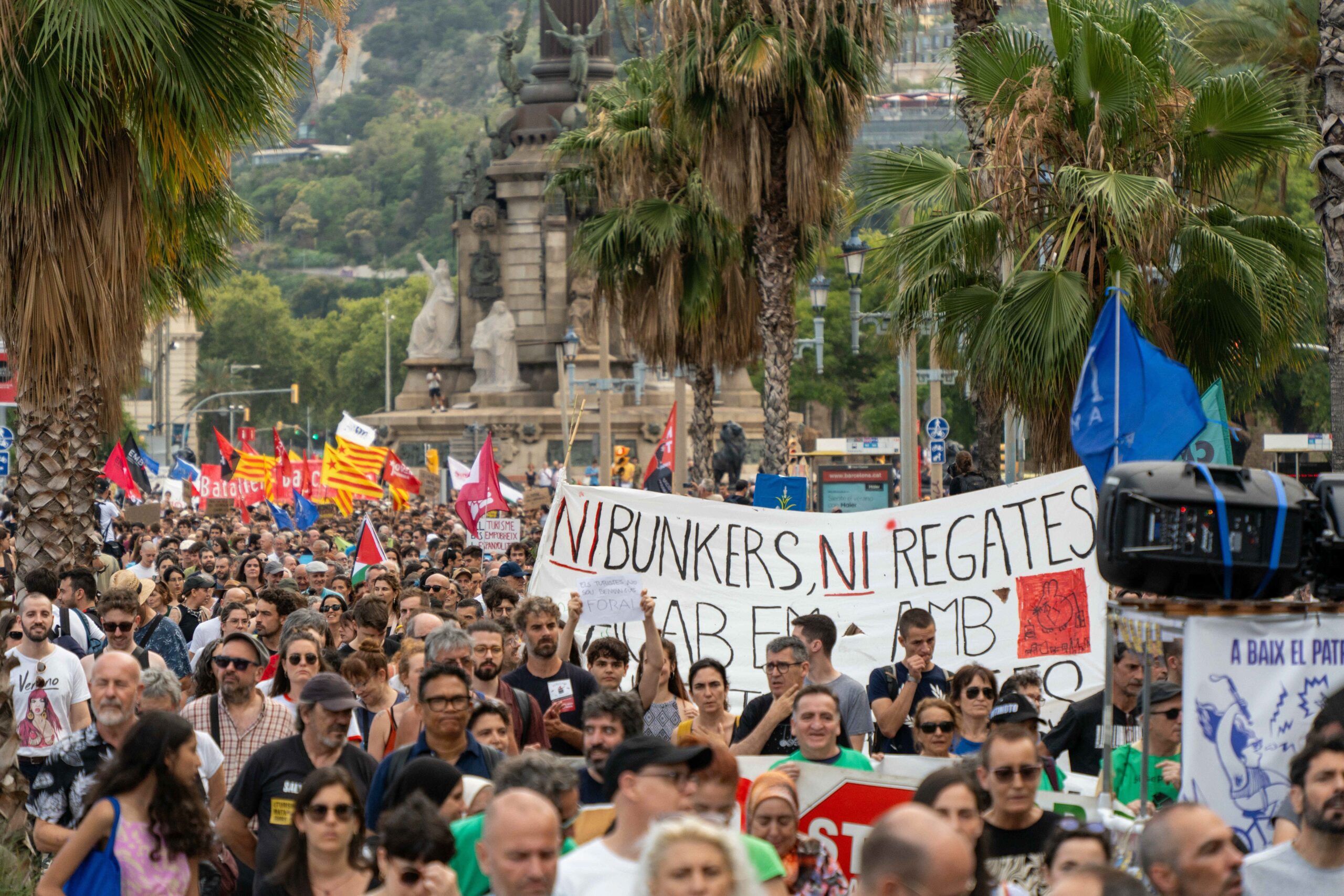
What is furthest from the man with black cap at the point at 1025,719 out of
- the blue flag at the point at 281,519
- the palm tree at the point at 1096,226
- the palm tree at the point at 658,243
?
the blue flag at the point at 281,519

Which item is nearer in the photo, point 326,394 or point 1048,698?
point 1048,698

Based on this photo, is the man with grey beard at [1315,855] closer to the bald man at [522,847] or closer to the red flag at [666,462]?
the bald man at [522,847]

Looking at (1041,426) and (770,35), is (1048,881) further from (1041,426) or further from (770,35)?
(770,35)

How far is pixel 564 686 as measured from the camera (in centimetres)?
879

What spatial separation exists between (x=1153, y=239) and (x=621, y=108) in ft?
40.5

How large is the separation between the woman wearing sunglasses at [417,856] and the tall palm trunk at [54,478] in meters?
7.98

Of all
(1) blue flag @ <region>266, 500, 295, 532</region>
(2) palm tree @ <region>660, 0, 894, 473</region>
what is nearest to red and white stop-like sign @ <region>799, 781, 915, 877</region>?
(2) palm tree @ <region>660, 0, 894, 473</region>

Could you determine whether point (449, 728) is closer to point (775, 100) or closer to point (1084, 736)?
point (1084, 736)

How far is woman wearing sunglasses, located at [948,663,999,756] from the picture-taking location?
307 inches

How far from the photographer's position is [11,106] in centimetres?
1137

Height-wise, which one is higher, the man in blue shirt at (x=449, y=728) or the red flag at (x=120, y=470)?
the red flag at (x=120, y=470)

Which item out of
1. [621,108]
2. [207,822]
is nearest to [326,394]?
[621,108]

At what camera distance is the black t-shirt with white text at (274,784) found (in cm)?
655

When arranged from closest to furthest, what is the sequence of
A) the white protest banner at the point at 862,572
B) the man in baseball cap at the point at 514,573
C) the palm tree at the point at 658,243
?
1. the white protest banner at the point at 862,572
2. the man in baseball cap at the point at 514,573
3. the palm tree at the point at 658,243
